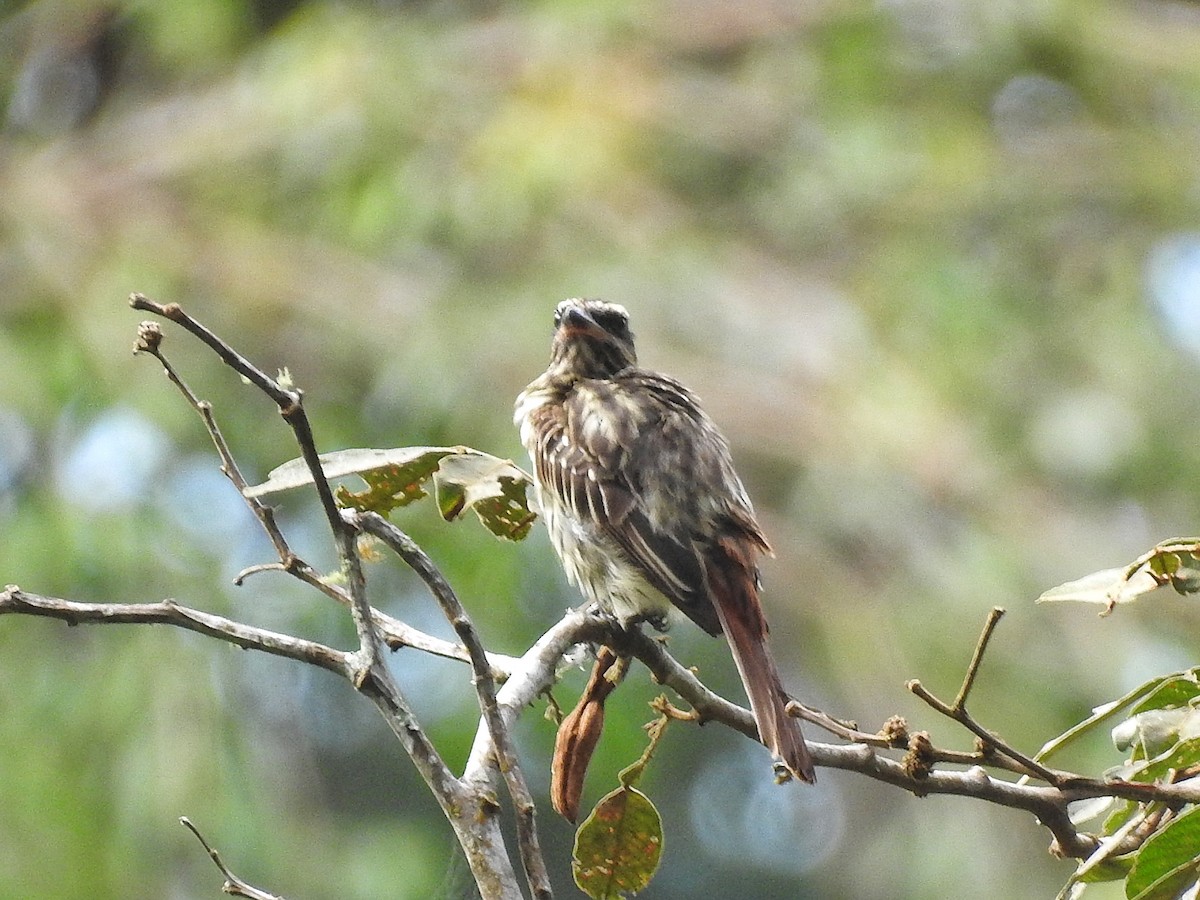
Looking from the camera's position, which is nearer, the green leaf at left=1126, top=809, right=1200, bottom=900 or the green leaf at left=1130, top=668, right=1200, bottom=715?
the green leaf at left=1126, top=809, right=1200, bottom=900

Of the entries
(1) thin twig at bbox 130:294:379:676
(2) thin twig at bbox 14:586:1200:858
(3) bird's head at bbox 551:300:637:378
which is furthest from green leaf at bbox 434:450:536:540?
(3) bird's head at bbox 551:300:637:378

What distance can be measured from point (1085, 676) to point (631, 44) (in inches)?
143

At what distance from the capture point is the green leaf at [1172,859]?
1.72m

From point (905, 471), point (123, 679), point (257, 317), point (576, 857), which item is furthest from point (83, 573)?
point (576, 857)

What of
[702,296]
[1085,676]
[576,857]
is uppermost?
[702,296]

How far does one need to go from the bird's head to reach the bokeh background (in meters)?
2.77

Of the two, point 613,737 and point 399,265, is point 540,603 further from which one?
point 399,265

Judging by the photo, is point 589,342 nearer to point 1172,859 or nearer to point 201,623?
point 201,623

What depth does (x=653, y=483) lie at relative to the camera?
3525 mm

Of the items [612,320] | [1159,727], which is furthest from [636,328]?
[1159,727]

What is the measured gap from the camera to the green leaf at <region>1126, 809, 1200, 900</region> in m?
1.72

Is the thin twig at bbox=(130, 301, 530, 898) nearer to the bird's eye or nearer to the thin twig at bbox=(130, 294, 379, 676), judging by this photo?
the thin twig at bbox=(130, 294, 379, 676)

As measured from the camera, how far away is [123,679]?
24.4ft

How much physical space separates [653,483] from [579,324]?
0.79 m
